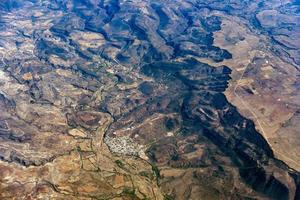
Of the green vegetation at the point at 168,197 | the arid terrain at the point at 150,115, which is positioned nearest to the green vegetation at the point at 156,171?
the arid terrain at the point at 150,115

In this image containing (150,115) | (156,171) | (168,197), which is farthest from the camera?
(150,115)

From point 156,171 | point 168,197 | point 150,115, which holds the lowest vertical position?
point 150,115

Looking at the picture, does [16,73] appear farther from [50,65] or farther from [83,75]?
[83,75]

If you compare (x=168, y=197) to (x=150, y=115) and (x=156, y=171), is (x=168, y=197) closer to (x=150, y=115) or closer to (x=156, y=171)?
(x=156, y=171)

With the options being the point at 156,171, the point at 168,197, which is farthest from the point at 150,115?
the point at 168,197

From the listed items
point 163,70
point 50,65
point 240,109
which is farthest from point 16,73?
point 240,109

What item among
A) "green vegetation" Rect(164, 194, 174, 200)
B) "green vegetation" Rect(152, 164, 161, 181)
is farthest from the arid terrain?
"green vegetation" Rect(164, 194, 174, 200)

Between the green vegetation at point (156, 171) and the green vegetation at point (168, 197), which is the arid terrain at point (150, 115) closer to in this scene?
the green vegetation at point (156, 171)

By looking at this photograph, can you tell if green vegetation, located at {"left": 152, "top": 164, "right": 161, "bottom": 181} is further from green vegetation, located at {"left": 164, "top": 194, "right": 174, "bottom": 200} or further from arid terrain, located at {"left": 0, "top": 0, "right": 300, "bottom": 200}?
green vegetation, located at {"left": 164, "top": 194, "right": 174, "bottom": 200}

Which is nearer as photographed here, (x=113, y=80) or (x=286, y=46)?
(x=113, y=80)

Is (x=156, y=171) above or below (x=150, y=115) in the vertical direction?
above
